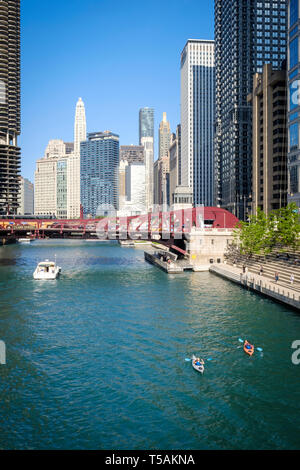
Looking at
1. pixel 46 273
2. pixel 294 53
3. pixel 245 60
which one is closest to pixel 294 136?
pixel 294 53

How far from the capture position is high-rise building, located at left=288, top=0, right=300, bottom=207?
94.2m

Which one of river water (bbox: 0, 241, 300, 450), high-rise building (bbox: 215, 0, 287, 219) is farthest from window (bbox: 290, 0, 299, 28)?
high-rise building (bbox: 215, 0, 287, 219)

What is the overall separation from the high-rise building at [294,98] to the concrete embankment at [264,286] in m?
34.7

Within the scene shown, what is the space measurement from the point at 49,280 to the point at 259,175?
306 ft

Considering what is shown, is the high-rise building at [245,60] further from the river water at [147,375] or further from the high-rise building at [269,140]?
the river water at [147,375]

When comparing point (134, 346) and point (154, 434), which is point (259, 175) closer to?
point (134, 346)

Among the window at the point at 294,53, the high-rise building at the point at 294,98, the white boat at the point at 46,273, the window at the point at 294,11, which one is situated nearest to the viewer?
the white boat at the point at 46,273

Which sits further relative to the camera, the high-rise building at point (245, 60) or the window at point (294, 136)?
the high-rise building at point (245, 60)

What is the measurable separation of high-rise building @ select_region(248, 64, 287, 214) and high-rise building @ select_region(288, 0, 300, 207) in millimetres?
28734

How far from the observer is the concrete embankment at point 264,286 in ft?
161

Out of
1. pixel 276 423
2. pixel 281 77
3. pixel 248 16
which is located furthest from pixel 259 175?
pixel 276 423

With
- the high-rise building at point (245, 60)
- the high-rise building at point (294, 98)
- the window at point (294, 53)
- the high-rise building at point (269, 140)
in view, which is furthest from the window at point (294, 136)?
the high-rise building at point (245, 60)

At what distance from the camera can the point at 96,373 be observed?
1220 inches

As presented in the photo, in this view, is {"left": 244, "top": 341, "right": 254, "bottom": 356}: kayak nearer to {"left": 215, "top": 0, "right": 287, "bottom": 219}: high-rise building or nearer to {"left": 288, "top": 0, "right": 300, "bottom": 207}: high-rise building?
{"left": 288, "top": 0, "right": 300, "bottom": 207}: high-rise building
